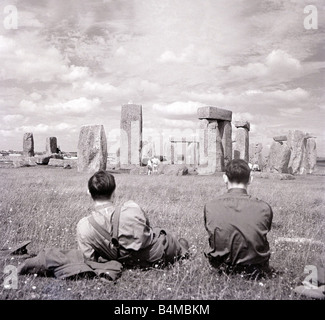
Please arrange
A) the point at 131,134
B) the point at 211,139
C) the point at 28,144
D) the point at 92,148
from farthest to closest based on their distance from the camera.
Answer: the point at 28,144, the point at 131,134, the point at 211,139, the point at 92,148

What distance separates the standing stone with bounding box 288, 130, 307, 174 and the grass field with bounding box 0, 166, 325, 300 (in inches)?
517

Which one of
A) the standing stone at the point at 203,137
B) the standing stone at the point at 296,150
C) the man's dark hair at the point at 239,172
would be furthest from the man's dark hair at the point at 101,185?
the standing stone at the point at 296,150

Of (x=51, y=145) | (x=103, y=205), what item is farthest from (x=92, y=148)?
(x=103, y=205)

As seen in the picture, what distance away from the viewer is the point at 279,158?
63.0ft

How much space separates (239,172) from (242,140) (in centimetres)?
1860

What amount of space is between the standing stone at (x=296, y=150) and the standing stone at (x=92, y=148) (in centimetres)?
1078

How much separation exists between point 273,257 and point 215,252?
90 centimetres

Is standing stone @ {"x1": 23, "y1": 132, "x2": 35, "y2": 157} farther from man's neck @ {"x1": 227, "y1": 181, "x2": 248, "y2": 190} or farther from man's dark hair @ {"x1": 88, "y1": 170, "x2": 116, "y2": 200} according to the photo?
man's neck @ {"x1": 227, "y1": 181, "x2": 248, "y2": 190}

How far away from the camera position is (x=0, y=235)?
5.31m

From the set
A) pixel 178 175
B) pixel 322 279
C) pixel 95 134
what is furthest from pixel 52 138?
pixel 322 279

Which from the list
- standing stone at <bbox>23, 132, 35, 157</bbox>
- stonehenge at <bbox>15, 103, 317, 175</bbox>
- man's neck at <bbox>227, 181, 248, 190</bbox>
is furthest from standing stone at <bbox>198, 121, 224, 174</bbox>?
man's neck at <bbox>227, 181, 248, 190</bbox>

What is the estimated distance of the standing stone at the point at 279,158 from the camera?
62.5ft

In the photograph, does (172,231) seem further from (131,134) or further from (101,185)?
(131,134)
